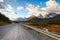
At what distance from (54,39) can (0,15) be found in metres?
112

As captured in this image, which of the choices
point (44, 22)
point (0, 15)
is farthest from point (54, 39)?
point (0, 15)

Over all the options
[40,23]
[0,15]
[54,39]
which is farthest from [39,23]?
[0,15]

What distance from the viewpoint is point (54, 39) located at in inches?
574

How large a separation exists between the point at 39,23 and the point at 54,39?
3343 cm

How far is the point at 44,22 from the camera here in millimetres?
45594

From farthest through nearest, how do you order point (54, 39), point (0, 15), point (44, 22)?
point (0, 15), point (44, 22), point (54, 39)

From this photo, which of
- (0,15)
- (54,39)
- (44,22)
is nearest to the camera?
(54,39)

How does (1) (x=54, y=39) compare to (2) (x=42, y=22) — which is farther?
(2) (x=42, y=22)

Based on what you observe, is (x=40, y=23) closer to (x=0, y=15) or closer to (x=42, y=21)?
A: (x=42, y=21)

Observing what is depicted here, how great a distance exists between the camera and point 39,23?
48.0 m

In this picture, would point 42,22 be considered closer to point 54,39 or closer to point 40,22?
point 40,22

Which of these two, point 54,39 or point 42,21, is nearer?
point 54,39

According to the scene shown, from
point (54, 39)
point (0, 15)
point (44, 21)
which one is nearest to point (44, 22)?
point (44, 21)

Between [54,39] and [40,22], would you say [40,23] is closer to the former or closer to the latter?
[40,22]
